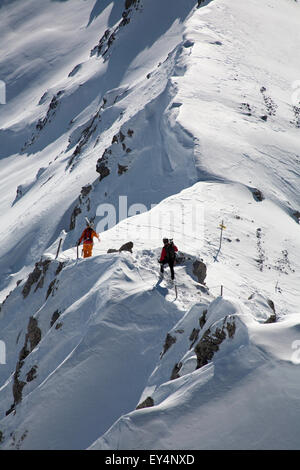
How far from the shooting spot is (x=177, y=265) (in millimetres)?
16703

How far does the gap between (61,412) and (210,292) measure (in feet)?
17.3

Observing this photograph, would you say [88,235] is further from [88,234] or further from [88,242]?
[88,242]

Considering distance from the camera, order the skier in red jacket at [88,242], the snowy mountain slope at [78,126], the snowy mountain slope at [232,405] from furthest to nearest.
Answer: the snowy mountain slope at [78,126]
the skier in red jacket at [88,242]
the snowy mountain slope at [232,405]

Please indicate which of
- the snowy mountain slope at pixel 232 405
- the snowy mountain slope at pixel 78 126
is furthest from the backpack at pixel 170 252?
Answer: the snowy mountain slope at pixel 78 126

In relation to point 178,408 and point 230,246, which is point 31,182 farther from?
point 178,408

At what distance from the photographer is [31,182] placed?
4866 centimetres

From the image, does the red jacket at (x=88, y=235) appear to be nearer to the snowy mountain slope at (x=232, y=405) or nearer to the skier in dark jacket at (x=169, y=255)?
the skier in dark jacket at (x=169, y=255)

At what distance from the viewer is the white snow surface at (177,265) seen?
34.4 feet

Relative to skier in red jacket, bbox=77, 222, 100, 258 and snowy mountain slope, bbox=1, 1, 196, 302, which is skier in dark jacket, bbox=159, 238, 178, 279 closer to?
skier in red jacket, bbox=77, 222, 100, 258

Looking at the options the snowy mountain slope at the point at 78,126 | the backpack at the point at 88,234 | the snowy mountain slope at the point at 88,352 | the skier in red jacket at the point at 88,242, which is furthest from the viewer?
the snowy mountain slope at the point at 78,126

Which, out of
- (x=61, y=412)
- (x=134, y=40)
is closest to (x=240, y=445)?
(x=61, y=412)

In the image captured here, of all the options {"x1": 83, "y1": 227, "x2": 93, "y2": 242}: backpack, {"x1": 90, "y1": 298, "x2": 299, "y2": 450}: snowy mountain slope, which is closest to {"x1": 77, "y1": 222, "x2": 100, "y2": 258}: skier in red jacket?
{"x1": 83, "y1": 227, "x2": 93, "y2": 242}: backpack

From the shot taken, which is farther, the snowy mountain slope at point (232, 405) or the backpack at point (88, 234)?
the backpack at point (88, 234)

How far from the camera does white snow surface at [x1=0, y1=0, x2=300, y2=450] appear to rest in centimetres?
1050
